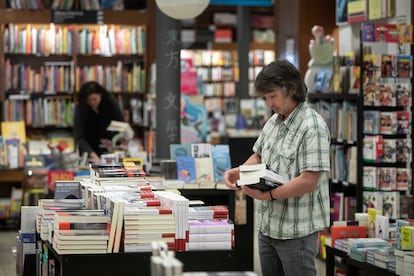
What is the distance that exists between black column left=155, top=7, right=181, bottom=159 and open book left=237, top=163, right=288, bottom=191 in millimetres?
5299

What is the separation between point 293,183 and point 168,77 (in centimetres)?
551

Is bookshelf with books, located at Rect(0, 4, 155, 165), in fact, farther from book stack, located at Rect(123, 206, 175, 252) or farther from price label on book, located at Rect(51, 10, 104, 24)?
book stack, located at Rect(123, 206, 175, 252)

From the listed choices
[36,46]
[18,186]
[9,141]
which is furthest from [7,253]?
[36,46]

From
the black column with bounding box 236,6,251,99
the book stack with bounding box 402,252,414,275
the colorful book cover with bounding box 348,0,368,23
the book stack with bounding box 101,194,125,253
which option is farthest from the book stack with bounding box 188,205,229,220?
the black column with bounding box 236,6,251,99

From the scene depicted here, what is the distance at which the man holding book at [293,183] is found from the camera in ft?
14.4

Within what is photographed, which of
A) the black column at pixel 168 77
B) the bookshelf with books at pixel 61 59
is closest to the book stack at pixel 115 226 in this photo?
the black column at pixel 168 77

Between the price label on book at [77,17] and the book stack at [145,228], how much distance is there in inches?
306

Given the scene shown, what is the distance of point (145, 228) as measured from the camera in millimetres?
Result: 4297

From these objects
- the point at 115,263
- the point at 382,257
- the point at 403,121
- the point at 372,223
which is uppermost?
the point at 403,121

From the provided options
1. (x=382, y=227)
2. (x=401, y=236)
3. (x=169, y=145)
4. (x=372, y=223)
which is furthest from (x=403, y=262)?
(x=169, y=145)

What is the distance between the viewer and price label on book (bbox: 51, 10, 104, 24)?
1172cm

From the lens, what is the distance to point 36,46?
38.6ft

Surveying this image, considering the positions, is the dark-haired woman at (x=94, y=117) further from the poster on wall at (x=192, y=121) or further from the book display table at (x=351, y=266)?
the book display table at (x=351, y=266)

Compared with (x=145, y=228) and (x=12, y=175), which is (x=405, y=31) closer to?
(x=145, y=228)
